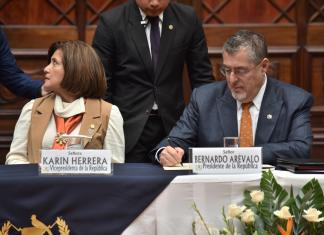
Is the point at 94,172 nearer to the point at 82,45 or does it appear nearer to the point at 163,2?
the point at 82,45

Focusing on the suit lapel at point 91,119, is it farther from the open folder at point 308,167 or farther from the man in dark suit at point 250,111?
the open folder at point 308,167

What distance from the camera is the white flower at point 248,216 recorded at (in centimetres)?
288

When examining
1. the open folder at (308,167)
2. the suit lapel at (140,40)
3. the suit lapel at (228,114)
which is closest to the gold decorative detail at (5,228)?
the open folder at (308,167)

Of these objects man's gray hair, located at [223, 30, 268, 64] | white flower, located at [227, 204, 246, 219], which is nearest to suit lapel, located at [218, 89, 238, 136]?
man's gray hair, located at [223, 30, 268, 64]

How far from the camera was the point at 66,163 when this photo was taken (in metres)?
3.18

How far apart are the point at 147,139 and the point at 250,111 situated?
90 cm

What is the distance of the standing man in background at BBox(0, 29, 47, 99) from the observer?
15.2ft

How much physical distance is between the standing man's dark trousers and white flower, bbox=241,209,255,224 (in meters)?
1.83

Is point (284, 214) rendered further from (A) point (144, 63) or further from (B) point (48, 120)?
(A) point (144, 63)

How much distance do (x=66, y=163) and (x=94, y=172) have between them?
0.35 feet

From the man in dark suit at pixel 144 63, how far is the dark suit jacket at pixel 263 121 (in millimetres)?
645

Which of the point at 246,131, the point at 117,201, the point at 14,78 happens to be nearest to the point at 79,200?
the point at 117,201

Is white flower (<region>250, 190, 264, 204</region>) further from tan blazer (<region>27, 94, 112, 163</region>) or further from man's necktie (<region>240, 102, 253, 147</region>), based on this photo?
tan blazer (<region>27, 94, 112, 163</region>)

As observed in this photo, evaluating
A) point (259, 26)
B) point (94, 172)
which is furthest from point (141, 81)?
point (94, 172)
